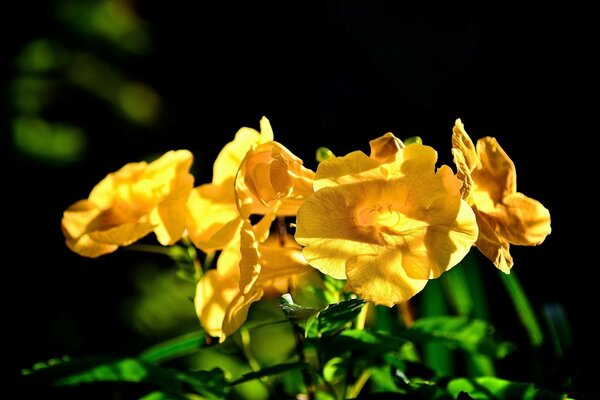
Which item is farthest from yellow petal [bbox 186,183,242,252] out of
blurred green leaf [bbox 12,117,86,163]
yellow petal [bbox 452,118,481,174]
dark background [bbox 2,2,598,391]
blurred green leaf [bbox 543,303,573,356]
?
blurred green leaf [bbox 12,117,86,163]

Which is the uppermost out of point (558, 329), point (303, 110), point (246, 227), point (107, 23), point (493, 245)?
point (107, 23)

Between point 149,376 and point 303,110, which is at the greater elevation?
point 303,110

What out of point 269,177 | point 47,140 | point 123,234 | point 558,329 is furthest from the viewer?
point 47,140

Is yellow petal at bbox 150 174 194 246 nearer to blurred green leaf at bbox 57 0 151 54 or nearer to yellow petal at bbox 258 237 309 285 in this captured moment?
yellow petal at bbox 258 237 309 285

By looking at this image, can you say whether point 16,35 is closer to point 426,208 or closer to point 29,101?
point 29,101

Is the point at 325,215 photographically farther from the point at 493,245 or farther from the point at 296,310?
the point at 493,245

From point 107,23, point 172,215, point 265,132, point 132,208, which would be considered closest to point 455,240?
point 265,132

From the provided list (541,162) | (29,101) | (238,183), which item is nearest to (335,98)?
(541,162)
